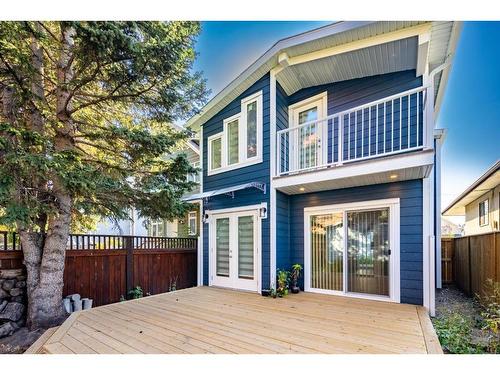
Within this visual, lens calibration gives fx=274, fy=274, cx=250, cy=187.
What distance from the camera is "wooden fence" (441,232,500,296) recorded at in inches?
181

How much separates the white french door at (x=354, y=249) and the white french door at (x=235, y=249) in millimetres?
1159

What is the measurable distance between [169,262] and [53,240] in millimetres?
2983

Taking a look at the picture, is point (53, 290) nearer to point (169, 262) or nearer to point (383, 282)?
point (169, 262)

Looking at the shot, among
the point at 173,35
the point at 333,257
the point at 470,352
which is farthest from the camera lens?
the point at 333,257

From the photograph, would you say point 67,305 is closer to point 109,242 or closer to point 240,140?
point 109,242

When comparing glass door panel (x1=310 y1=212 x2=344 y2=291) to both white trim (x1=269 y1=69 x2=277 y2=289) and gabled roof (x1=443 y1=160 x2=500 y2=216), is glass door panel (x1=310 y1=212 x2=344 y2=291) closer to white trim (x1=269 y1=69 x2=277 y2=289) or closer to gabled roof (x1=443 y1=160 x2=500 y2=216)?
white trim (x1=269 y1=69 x2=277 y2=289)

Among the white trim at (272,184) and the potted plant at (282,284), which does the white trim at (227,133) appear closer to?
the white trim at (272,184)

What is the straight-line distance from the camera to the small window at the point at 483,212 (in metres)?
9.43

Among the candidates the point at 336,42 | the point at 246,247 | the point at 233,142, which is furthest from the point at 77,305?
the point at 336,42

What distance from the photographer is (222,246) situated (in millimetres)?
6762

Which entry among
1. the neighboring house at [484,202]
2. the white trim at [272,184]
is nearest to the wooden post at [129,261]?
the white trim at [272,184]

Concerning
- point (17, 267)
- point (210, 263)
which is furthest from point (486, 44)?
point (17, 267)

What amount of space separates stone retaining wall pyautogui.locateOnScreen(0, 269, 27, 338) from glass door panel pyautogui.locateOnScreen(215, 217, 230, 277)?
12.1 ft

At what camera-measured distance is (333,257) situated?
5.64 metres
